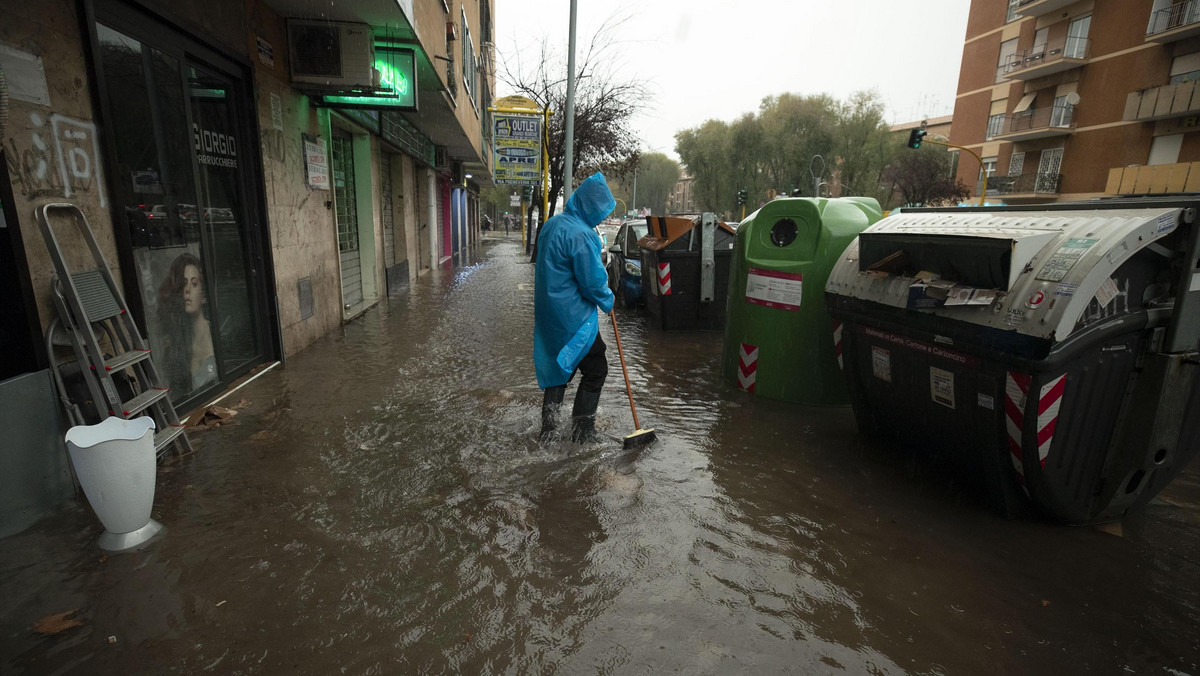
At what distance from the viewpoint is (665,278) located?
8102 millimetres

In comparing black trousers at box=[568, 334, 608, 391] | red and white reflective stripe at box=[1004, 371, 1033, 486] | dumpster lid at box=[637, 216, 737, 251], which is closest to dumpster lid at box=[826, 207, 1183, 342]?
red and white reflective stripe at box=[1004, 371, 1033, 486]

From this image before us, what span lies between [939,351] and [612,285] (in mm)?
9587

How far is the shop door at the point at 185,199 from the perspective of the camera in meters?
3.59

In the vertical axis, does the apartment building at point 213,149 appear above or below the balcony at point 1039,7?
below

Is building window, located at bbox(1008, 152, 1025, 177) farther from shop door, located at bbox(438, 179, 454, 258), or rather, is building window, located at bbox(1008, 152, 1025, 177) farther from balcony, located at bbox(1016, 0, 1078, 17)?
shop door, located at bbox(438, 179, 454, 258)

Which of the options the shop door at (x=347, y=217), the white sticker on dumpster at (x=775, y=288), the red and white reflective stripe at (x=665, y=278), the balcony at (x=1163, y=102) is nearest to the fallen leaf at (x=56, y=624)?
the white sticker on dumpster at (x=775, y=288)

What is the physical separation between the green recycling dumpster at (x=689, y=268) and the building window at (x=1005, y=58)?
33229mm

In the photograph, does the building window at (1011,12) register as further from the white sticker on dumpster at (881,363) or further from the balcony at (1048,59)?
the white sticker on dumpster at (881,363)

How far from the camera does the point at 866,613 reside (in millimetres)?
2410

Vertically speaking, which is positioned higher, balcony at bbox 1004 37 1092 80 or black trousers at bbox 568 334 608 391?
balcony at bbox 1004 37 1092 80

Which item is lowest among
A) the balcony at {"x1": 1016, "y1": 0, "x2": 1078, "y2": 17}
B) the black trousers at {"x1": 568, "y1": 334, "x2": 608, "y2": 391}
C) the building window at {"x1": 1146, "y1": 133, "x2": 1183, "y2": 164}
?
the black trousers at {"x1": 568, "y1": 334, "x2": 608, "y2": 391}

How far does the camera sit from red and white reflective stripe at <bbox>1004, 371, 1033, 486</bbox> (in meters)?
2.70

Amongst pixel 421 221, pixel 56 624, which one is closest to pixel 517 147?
pixel 421 221

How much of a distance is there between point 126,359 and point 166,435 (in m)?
0.50
